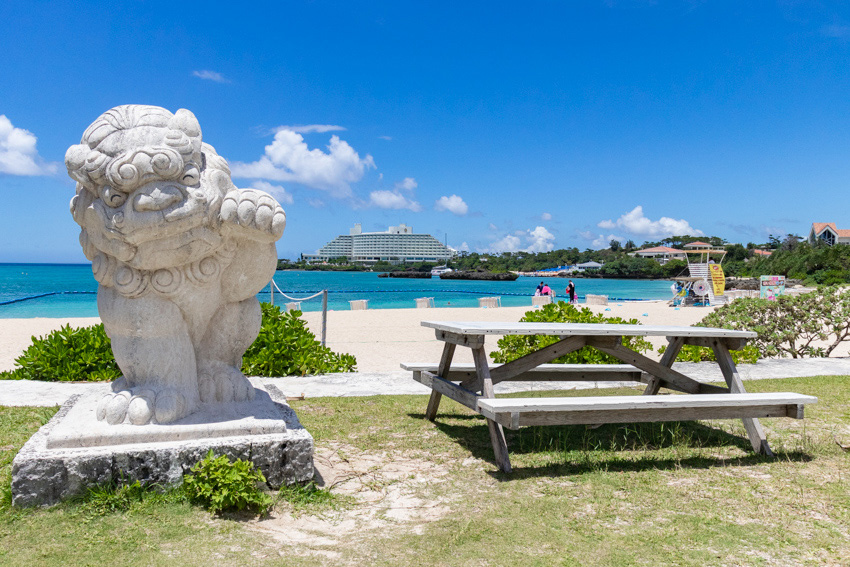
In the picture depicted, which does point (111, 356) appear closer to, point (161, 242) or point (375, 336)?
point (161, 242)

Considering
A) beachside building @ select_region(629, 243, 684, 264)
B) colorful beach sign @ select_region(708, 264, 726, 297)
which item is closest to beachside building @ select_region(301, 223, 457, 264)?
beachside building @ select_region(629, 243, 684, 264)

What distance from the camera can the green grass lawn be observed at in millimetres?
2490

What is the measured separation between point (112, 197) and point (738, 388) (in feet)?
14.2

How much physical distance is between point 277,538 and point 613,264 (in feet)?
327

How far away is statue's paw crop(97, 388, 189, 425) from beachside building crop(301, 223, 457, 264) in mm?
129066

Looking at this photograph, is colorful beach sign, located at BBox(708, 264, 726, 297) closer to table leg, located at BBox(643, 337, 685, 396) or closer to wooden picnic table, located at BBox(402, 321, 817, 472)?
table leg, located at BBox(643, 337, 685, 396)

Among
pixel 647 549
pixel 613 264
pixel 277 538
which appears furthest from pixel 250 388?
pixel 613 264

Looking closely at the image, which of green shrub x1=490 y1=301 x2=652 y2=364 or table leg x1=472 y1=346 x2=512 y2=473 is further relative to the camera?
green shrub x1=490 y1=301 x2=652 y2=364

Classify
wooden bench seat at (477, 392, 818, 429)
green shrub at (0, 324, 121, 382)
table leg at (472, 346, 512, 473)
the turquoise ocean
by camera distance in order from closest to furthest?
wooden bench seat at (477, 392, 818, 429)
table leg at (472, 346, 512, 473)
green shrub at (0, 324, 121, 382)
the turquoise ocean

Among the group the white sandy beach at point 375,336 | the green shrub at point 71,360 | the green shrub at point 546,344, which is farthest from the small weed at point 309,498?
the white sandy beach at point 375,336

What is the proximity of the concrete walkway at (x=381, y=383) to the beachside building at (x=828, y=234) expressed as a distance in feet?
271

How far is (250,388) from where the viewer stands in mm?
3586

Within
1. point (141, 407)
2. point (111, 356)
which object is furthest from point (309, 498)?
point (111, 356)

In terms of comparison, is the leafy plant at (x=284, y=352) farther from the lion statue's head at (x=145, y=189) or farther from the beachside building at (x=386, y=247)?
the beachside building at (x=386, y=247)
